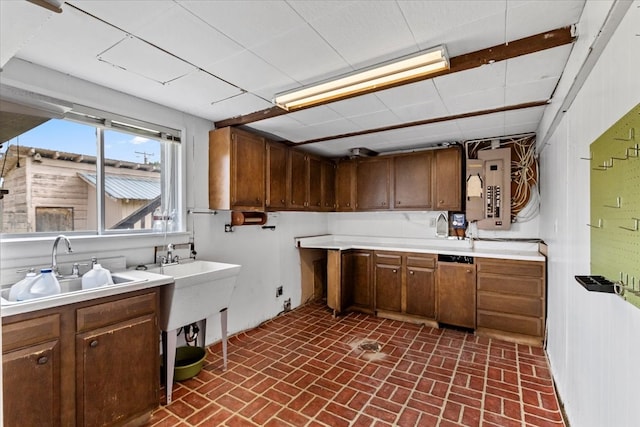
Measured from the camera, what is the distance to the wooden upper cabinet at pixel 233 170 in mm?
3180

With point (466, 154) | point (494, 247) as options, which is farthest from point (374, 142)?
point (494, 247)

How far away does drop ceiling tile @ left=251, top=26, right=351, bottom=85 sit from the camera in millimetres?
1789

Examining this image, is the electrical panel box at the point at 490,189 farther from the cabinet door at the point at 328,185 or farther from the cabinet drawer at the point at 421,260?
the cabinet door at the point at 328,185

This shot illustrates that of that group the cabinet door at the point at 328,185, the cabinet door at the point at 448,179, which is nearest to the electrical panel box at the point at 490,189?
the cabinet door at the point at 448,179

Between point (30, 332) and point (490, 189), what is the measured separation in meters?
4.47

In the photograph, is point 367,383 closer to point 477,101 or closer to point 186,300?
point 186,300

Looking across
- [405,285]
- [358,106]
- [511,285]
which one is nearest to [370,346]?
[405,285]

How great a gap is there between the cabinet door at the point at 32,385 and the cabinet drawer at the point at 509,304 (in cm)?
379

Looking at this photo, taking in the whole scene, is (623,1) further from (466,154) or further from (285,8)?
(466,154)

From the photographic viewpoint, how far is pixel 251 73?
2215 mm

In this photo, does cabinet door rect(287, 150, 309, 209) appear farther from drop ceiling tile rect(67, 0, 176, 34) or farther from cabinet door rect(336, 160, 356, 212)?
drop ceiling tile rect(67, 0, 176, 34)

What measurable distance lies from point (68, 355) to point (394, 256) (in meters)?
3.40

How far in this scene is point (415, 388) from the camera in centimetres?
251

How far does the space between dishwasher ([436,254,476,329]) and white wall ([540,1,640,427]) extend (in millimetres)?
942
